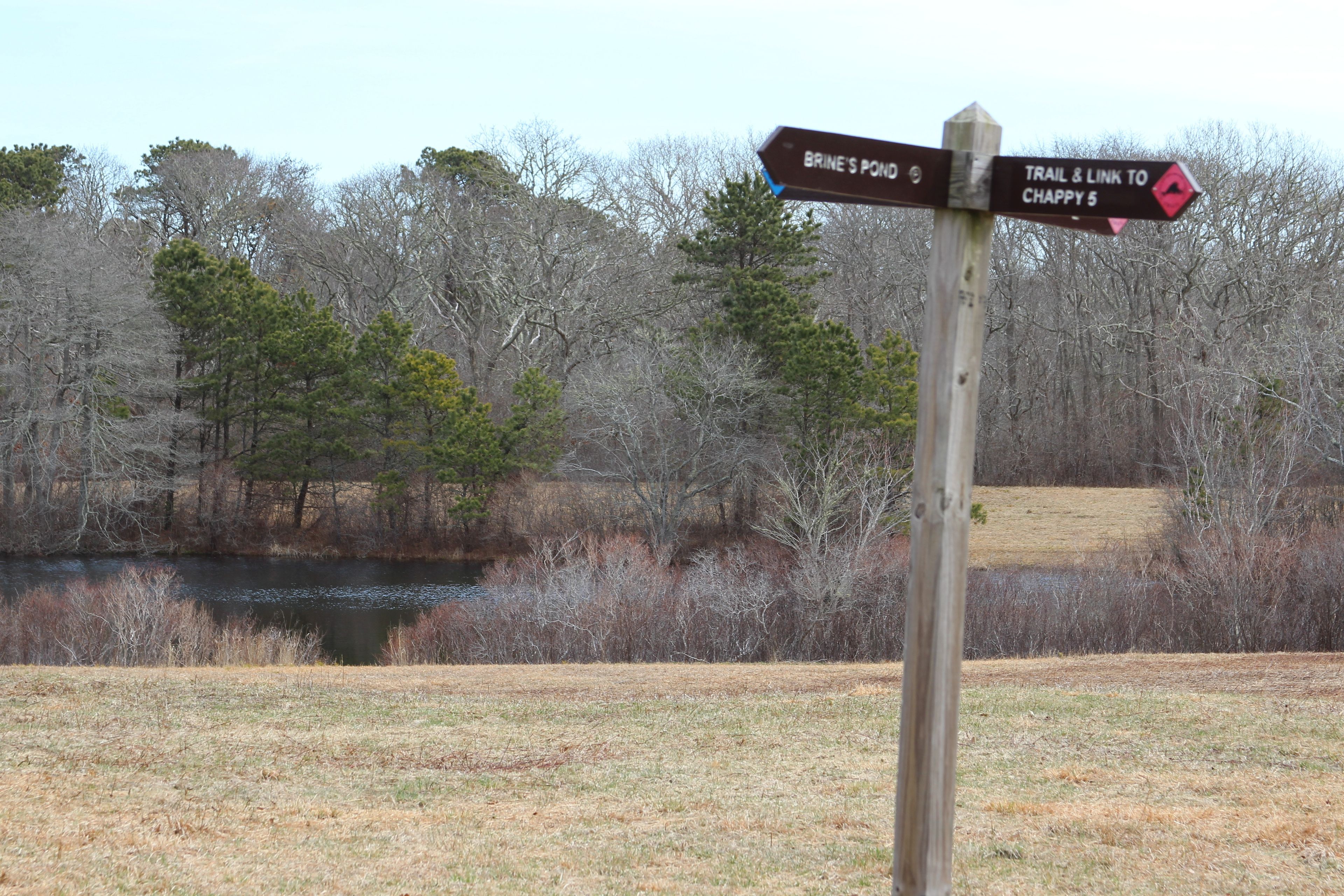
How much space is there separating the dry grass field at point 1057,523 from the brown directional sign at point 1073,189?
1310 inches

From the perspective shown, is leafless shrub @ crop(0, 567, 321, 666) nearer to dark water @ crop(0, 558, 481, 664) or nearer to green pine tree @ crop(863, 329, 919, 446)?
dark water @ crop(0, 558, 481, 664)

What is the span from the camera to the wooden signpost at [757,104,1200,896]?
4.18 metres

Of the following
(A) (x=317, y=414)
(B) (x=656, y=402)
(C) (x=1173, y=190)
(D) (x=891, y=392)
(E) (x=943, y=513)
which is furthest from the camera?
(A) (x=317, y=414)

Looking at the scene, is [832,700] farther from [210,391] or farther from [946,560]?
[210,391]

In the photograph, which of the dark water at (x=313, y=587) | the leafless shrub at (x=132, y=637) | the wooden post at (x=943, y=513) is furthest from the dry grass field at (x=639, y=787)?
the dark water at (x=313, y=587)

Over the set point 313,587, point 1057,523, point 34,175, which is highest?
point 34,175

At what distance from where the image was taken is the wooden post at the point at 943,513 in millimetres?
4203

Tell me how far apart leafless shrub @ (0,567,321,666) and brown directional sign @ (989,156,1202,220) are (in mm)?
19180

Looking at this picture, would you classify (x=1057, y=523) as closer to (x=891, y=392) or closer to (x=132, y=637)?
(x=891, y=392)

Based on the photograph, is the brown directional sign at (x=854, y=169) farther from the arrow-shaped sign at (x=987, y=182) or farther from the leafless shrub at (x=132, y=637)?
the leafless shrub at (x=132, y=637)

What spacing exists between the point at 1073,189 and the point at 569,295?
165 feet

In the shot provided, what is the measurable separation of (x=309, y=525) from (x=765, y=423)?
61.8 ft

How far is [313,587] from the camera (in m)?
36.8

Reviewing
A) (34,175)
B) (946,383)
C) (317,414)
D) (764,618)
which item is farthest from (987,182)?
(34,175)
